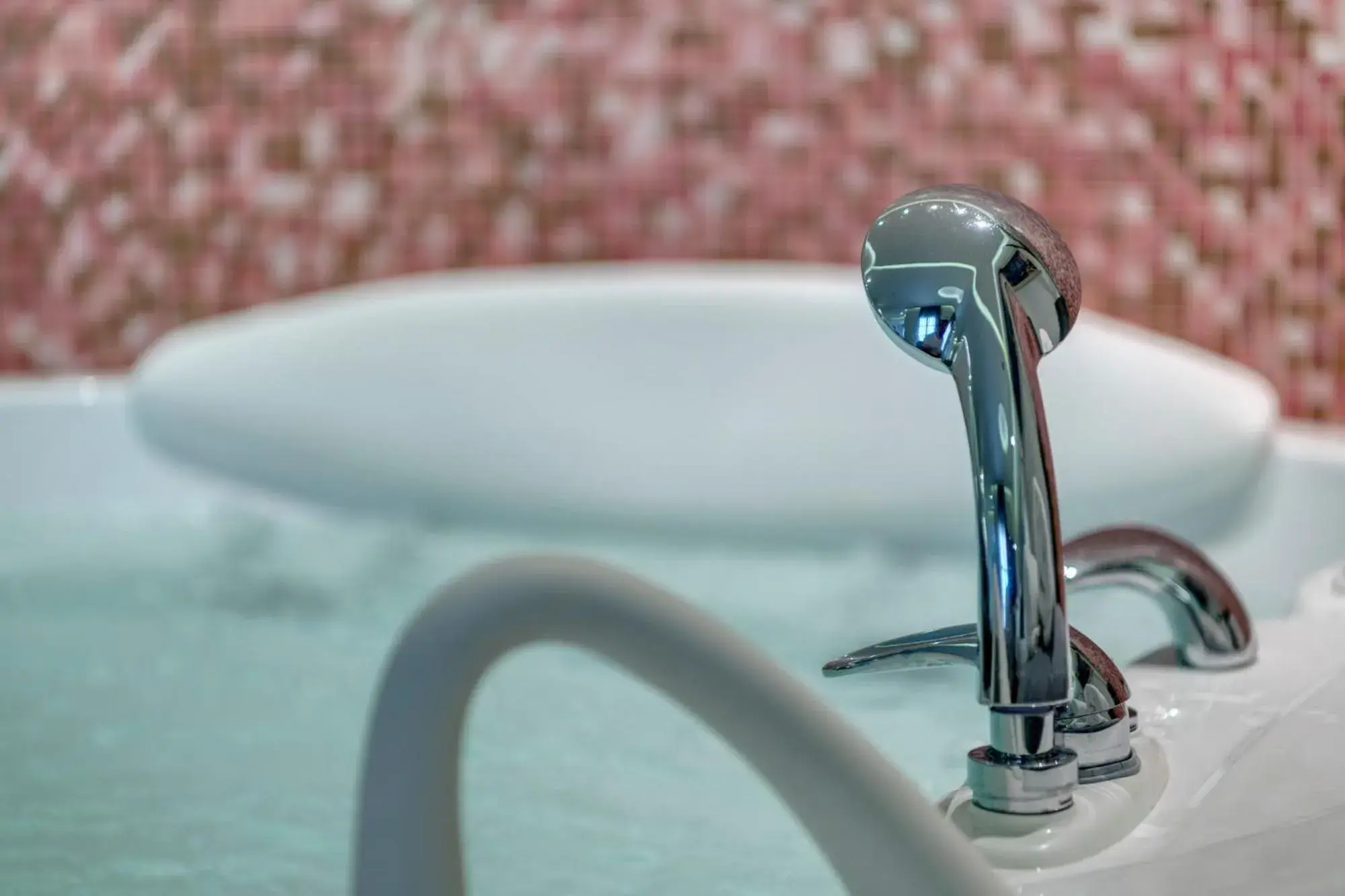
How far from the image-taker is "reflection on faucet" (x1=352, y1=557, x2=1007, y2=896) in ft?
1.13

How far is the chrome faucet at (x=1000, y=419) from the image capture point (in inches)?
17.7

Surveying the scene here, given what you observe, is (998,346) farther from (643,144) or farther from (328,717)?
(643,144)

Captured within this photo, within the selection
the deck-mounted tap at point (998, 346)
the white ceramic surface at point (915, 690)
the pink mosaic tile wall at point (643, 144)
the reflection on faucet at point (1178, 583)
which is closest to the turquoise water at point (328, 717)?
the white ceramic surface at point (915, 690)

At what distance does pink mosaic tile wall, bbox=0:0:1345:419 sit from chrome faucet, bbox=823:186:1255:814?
1502mm

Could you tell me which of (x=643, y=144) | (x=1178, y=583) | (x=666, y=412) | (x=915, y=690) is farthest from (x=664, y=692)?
(x=643, y=144)

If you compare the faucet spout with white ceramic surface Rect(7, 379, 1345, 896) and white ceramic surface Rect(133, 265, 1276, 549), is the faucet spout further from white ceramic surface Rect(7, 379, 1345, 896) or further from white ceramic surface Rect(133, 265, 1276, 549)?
white ceramic surface Rect(133, 265, 1276, 549)

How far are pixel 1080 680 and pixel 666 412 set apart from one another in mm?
1199

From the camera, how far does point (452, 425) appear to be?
1.75m

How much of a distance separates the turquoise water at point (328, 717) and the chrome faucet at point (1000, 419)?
12.1 inches

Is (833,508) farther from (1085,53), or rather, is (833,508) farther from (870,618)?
(1085,53)

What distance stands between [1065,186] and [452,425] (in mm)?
812

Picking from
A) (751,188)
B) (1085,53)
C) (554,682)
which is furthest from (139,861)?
(1085,53)

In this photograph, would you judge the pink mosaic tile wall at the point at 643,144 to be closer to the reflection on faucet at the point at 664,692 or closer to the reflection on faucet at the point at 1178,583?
the reflection on faucet at the point at 1178,583

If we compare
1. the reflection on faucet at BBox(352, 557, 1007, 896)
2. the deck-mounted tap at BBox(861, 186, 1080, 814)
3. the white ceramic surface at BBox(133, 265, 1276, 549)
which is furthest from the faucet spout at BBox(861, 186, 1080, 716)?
the white ceramic surface at BBox(133, 265, 1276, 549)
